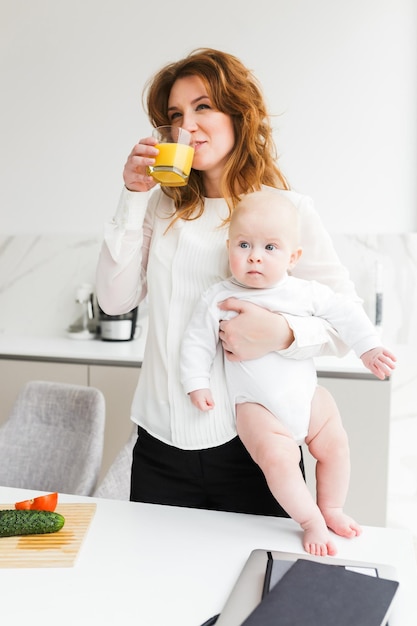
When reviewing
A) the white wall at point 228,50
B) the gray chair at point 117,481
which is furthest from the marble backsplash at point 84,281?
the gray chair at point 117,481

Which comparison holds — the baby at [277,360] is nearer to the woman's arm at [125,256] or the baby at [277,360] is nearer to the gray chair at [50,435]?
the woman's arm at [125,256]

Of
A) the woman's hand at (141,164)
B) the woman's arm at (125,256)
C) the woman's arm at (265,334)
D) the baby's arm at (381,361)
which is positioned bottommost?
the baby's arm at (381,361)

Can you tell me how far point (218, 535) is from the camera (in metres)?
1.22

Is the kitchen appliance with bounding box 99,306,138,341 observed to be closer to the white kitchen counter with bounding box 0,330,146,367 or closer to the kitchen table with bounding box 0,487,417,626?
the white kitchen counter with bounding box 0,330,146,367

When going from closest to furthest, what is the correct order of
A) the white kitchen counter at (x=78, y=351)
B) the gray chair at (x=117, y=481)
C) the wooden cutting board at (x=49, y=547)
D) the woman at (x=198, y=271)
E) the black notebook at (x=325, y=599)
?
the black notebook at (x=325, y=599), the wooden cutting board at (x=49, y=547), the woman at (x=198, y=271), the gray chair at (x=117, y=481), the white kitchen counter at (x=78, y=351)

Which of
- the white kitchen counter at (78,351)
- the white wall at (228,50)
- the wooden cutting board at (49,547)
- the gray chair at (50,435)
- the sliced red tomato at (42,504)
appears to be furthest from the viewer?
the white wall at (228,50)

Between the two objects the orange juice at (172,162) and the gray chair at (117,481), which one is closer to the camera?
the orange juice at (172,162)

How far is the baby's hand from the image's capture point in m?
1.33

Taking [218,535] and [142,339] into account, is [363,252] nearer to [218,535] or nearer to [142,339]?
[142,339]

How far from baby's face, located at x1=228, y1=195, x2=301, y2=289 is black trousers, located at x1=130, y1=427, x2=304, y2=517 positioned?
0.34 m

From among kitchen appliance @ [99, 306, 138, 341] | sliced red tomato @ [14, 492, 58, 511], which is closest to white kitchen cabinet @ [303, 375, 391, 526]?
kitchen appliance @ [99, 306, 138, 341]

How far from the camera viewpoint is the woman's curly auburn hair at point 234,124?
4.82 feet

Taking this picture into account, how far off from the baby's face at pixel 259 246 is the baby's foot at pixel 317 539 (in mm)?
472

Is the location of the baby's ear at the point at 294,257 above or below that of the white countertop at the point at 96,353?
above
